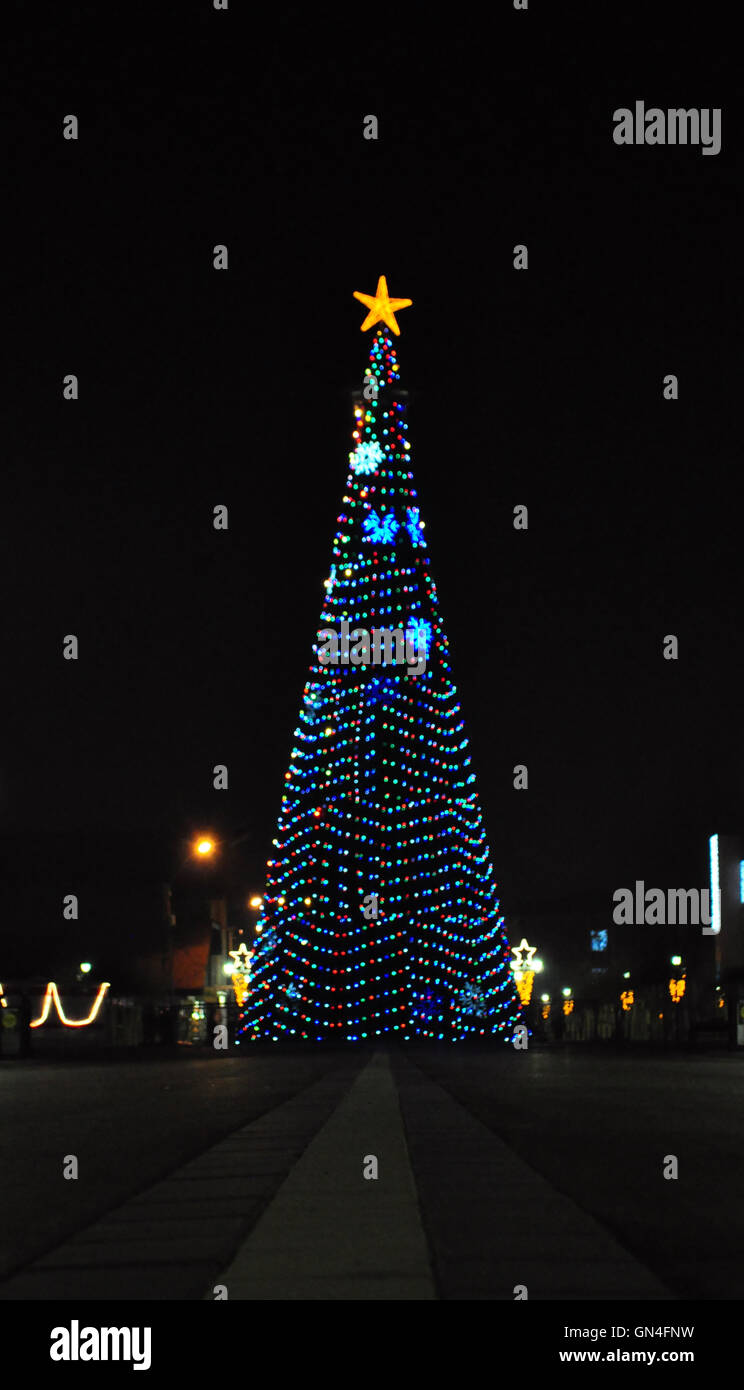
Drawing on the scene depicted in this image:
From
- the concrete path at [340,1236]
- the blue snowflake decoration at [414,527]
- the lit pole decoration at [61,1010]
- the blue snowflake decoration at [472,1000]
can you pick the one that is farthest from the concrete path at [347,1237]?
the blue snowflake decoration at [414,527]

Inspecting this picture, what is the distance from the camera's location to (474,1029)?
54875 millimetres

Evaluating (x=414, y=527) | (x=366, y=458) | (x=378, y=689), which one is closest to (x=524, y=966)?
(x=378, y=689)

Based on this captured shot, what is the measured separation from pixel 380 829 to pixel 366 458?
37.2 feet

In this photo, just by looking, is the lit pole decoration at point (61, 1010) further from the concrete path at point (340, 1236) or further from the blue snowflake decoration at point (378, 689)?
the concrete path at point (340, 1236)

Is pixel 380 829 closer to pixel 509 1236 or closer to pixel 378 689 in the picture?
pixel 378 689

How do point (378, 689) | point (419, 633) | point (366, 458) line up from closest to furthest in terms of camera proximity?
point (419, 633)
point (378, 689)
point (366, 458)

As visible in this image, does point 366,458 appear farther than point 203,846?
Yes

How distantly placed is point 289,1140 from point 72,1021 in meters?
35.8

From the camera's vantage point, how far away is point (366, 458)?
55875 mm

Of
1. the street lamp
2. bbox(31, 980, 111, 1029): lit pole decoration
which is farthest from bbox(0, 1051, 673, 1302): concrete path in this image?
bbox(31, 980, 111, 1029): lit pole decoration

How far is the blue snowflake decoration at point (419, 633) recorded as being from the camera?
5391cm

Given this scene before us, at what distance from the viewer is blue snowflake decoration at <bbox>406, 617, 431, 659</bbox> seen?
53.9 m
